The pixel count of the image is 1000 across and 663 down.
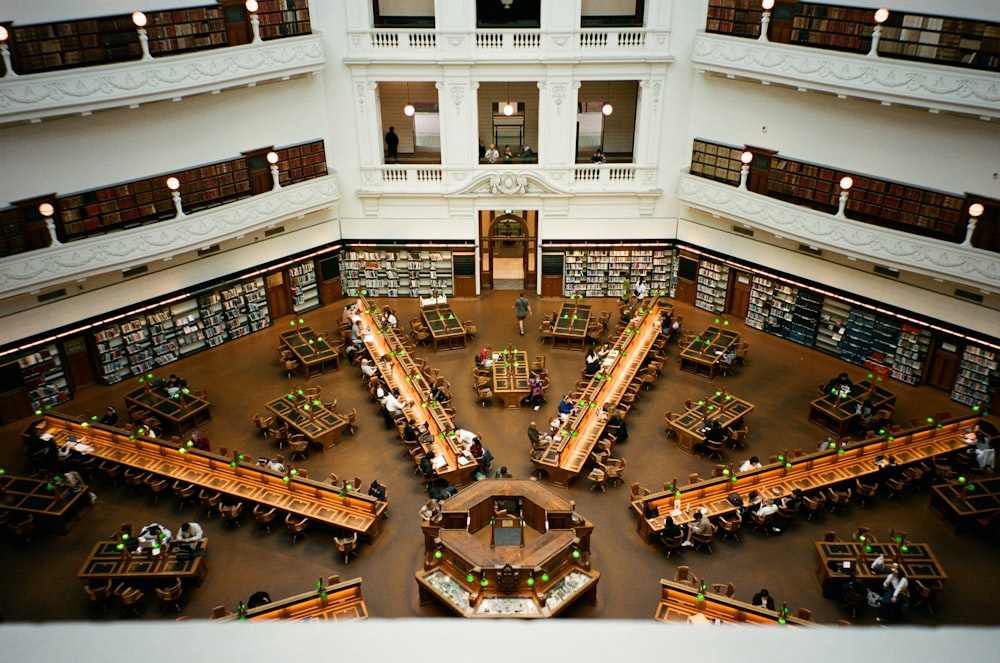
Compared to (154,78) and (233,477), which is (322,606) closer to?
(233,477)

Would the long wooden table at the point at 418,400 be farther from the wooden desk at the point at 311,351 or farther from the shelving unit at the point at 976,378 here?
the shelving unit at the point at 976,378

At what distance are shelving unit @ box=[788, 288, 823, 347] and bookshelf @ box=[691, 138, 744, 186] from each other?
12.8 ft

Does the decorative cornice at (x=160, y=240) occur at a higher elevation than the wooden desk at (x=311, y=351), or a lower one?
higher

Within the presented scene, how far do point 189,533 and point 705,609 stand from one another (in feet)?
33.1

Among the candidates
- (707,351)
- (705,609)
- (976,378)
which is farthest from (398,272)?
(976,378)

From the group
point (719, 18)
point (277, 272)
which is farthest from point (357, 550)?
point (719, 18)

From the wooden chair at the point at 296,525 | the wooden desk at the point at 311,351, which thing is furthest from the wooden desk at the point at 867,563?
the wooden desk at the point at 311,351

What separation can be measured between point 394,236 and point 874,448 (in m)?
15.3

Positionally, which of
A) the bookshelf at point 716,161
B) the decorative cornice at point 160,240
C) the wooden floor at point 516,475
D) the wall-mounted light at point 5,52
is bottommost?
the wooden floor at point 516,475

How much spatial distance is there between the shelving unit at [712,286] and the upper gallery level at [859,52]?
19.3 feet

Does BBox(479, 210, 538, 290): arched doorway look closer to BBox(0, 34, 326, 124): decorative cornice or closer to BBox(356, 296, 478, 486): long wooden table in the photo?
BBox(356, 296, 478, 486): long wooden table

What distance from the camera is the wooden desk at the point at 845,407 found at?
61.8 ft

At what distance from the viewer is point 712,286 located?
24.6 m

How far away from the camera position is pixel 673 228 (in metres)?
24.8
